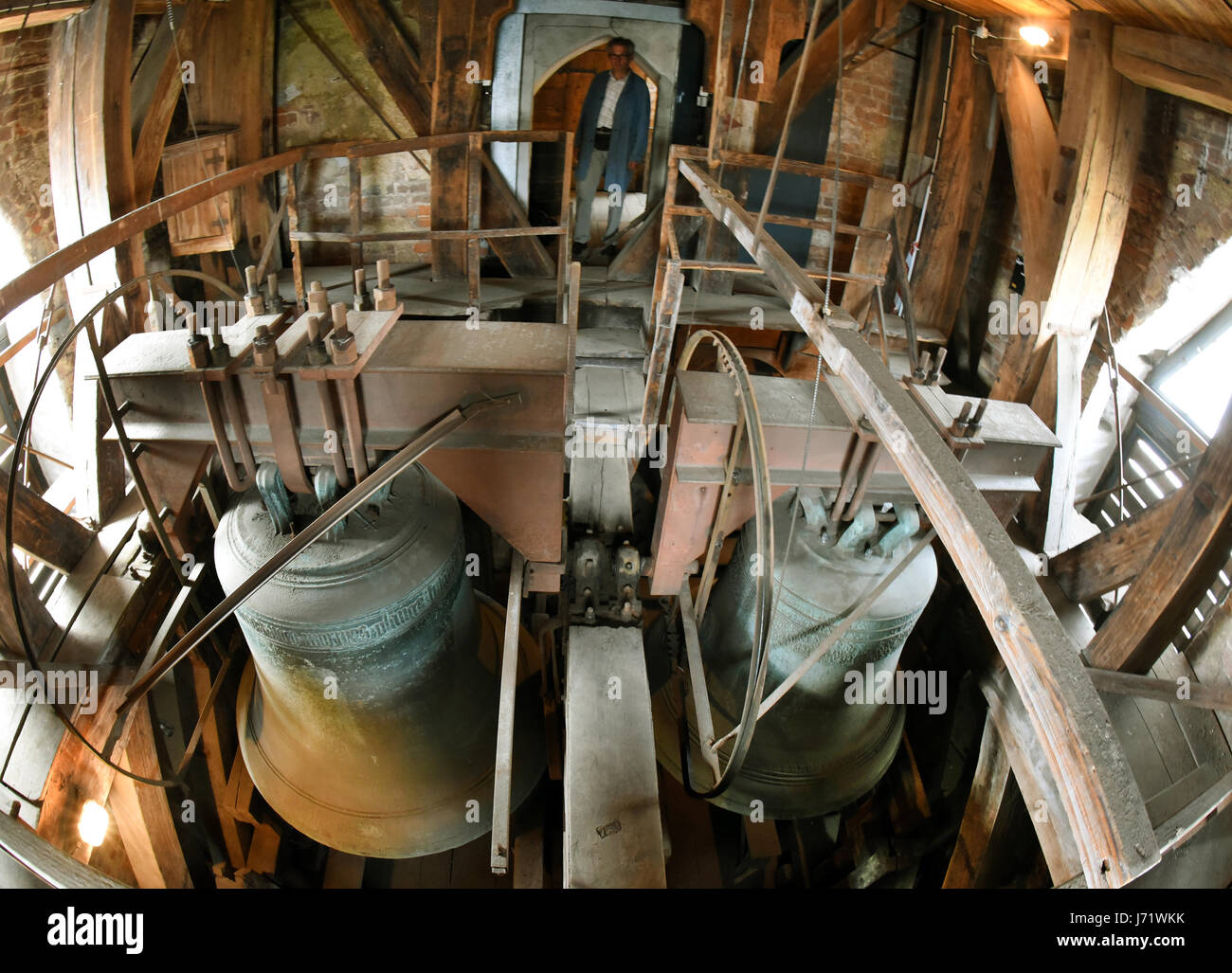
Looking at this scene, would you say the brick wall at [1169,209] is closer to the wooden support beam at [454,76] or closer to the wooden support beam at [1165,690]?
the wooden support beam at [1165,690]

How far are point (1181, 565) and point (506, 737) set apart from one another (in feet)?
10.3

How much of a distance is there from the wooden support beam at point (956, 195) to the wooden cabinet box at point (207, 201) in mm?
6408

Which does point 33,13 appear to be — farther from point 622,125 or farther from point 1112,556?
point 1112,556

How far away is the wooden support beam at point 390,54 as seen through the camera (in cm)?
642

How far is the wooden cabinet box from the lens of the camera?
19.2 feet

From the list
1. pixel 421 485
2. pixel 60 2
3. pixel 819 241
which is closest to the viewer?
pixel 421 485

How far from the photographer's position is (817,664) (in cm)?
355

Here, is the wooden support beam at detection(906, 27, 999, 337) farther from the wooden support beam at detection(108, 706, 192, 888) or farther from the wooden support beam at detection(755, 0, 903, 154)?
the wooden support beam at detection(108, 706, 192, 888)

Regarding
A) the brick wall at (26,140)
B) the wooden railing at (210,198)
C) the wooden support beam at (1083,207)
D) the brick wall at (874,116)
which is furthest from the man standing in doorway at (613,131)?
the brick wall at (26,140)

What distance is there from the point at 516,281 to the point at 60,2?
3.90m

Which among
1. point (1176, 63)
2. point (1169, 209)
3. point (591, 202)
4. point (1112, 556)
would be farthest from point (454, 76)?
point (1112, 556)

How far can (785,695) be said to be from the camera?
374 cm
